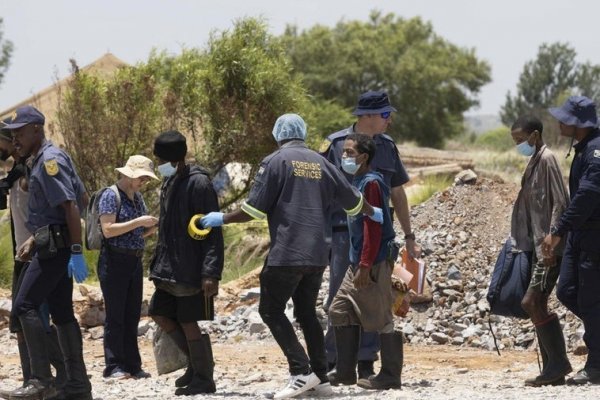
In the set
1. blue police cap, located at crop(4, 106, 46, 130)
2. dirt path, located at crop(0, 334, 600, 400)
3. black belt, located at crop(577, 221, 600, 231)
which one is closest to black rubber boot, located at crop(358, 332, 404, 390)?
dirt path, located at crop(0, 334, 600, 400)

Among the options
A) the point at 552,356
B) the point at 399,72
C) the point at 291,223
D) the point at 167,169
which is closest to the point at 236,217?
the point at 291,223

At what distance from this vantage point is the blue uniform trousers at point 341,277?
30.5 ft

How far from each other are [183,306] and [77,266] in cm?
73

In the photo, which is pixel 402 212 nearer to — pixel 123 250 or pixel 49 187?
pixel 123 250

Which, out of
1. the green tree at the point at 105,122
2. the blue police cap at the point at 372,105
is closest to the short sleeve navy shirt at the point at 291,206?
the blue police cap at the point at 372,105

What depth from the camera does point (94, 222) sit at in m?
10.0

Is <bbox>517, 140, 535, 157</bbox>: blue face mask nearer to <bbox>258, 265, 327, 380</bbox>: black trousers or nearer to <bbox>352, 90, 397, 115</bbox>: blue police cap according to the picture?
<bbox>352, 90, 397, 115</bbox>: blue police cap

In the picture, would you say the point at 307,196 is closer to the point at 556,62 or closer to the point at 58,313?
the point at 58,313

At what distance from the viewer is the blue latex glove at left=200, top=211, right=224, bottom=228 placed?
8.19 m

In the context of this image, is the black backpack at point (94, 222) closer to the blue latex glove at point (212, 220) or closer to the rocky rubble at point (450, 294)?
the blue latex glove at point (212, 220)

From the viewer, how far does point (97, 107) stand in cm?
1905

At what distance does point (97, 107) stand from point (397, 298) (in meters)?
10.6

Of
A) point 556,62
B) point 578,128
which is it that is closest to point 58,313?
point 578,128

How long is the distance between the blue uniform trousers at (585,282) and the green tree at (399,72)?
5049 cm
